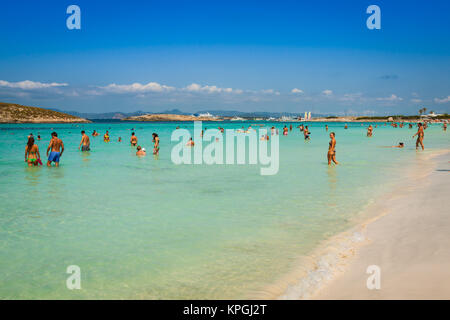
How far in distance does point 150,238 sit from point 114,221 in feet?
5.82

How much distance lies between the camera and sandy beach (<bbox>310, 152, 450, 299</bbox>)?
436cm

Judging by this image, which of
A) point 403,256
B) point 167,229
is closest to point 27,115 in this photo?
point 167,229

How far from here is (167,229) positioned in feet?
25.5

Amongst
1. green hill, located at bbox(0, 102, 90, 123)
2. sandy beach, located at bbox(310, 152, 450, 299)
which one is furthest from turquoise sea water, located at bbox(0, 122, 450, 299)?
green hill, located at bbox(0, 102, 90, 123)

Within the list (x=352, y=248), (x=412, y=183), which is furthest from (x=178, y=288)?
(x=412, y=183)

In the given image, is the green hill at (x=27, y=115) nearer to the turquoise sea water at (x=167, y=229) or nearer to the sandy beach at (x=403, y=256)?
the turquoise sea water at (x=167, y=229)

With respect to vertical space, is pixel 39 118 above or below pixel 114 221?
above

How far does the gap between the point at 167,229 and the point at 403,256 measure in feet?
15.5

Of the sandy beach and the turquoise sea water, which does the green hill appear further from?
the sandy beach

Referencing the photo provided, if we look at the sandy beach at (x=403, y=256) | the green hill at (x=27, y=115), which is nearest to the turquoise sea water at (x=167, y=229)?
the sandy beach at (x=403, y=256)

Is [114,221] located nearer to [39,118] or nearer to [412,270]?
[412,270]

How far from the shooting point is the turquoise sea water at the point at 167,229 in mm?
5152

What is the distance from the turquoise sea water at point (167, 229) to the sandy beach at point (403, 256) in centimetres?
85
